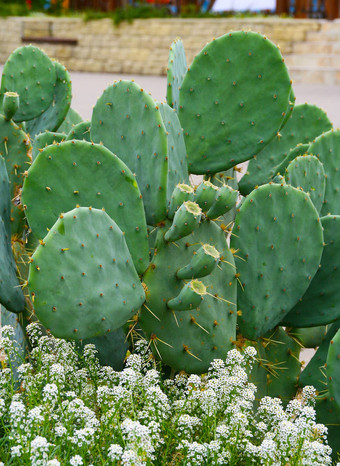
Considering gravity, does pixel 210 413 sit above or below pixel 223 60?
below

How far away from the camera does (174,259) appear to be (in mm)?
2172

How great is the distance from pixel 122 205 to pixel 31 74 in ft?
4.69

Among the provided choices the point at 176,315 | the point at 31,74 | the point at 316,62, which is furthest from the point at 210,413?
the point at 316,62

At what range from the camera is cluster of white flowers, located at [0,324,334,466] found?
5.88 ft

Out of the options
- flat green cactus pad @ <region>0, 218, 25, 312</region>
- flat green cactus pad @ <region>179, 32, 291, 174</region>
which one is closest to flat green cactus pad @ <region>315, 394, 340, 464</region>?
flat green cactus pad @ <region>179, 32, 291, 174</region>

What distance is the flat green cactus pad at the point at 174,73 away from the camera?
265 centimetres

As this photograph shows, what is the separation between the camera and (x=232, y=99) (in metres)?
2.58

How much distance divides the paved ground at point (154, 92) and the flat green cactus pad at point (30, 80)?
7498mm

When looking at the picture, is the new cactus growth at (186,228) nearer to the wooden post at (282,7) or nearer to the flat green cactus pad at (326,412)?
the flat green cactus pad at (326,412)

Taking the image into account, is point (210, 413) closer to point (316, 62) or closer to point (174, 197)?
point (174, 197)

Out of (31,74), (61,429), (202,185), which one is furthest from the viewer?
(31,74)

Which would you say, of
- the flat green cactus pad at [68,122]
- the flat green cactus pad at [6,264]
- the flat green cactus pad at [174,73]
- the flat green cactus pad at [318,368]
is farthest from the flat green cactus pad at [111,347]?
the flat green cactus pad at [68,122]

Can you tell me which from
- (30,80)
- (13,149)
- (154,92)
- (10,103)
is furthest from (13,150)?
(154,92)

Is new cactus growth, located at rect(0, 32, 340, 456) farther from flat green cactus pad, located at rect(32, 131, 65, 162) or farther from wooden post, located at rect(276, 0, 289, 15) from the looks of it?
wooden post, located at rect(276, 0, 289, 15)
